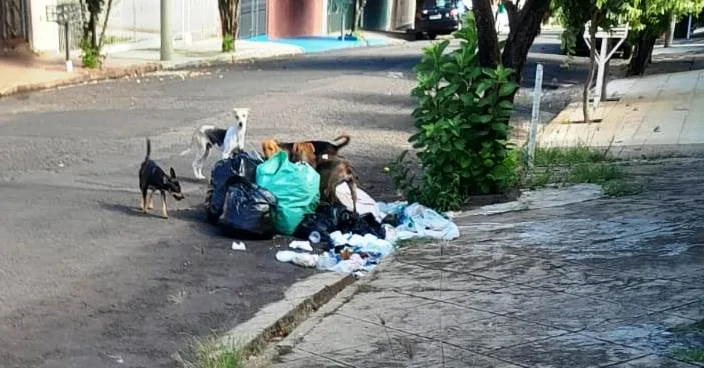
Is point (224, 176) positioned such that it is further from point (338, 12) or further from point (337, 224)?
point (338, 12)

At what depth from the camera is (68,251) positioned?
22.6 ft

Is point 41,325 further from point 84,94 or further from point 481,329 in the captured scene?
point 84,94

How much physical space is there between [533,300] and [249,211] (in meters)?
2.60

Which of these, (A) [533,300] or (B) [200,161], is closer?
(A) [533,300]

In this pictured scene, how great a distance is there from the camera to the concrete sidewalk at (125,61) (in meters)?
18.1

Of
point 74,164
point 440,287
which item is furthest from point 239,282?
point 74,164

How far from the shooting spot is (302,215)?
7.62 m

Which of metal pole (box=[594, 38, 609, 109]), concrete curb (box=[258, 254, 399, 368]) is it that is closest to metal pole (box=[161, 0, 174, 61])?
metal pole (box=[594, 38, 609, 109])

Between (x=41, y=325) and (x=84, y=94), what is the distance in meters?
12.2

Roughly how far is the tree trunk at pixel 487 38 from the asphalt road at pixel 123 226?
1767mm

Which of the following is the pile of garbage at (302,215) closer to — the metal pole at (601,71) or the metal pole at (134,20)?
the metal pole at (601,71)

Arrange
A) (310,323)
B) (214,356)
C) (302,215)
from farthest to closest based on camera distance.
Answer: (302,215) → (310,323) → (214,356)

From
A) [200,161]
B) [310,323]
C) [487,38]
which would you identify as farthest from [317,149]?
[310,323]

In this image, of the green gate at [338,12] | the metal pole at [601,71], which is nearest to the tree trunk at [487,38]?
the metal pole at [601,71]
